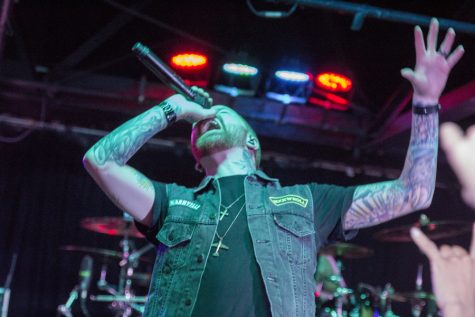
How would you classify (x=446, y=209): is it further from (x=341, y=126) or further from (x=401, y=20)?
(x=401, y=20)

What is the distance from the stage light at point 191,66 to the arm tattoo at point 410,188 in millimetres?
4003

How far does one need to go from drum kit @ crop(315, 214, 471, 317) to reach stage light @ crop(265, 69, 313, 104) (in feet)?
5.20


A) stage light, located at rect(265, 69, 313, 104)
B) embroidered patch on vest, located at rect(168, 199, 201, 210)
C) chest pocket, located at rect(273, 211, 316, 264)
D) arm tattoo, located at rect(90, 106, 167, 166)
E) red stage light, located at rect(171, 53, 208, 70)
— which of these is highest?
red stage light, located at rect(171, 53, 208, 70)

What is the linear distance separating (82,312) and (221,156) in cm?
522

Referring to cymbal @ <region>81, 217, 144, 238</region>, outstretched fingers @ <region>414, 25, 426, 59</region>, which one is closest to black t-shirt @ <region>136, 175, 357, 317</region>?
outstretched fingers @ <region>414, 25, 426, 59</region>

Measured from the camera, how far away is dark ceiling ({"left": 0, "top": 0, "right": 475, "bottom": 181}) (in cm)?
610

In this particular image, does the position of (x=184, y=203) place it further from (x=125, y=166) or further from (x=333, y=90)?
(x=333, y=90)

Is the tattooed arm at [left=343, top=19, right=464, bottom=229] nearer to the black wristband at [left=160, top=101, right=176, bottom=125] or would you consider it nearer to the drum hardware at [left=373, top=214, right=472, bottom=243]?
the black wristband at [left=160, top=101, right=176, bottom=125]

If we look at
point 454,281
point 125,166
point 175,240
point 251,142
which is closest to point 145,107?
point 251,142

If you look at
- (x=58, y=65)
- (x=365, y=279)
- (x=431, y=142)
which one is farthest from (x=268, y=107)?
(x=431, y=142)

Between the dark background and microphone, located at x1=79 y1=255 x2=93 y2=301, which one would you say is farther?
microphone, located at x1=79 y1=255 x2=93 y2=301

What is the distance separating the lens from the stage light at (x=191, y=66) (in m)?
6.12

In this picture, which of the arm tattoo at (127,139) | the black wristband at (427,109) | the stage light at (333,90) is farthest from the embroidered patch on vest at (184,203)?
the stage light at (333,90)

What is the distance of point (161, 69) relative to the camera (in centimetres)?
247
